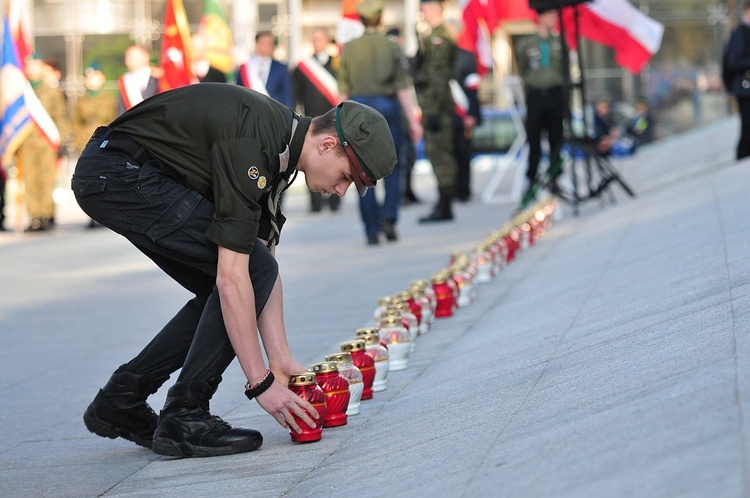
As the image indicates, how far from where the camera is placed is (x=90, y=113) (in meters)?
16.3

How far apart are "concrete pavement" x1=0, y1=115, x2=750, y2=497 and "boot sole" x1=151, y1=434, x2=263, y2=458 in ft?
0.15

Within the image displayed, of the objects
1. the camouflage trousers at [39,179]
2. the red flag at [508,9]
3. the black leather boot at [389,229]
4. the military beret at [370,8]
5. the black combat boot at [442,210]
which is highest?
the military beret at [370,8]

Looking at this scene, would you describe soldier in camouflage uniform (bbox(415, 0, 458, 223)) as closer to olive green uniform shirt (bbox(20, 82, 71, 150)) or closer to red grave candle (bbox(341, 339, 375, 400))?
olive green uniform shirt (bbox(20, 82, 71, 150))

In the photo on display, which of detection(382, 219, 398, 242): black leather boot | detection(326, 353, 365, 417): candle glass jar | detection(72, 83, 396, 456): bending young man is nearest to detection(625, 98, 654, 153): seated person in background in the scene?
detection(382, 219, 398, 242): black leather boot

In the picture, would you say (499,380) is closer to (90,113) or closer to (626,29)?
(626,29)

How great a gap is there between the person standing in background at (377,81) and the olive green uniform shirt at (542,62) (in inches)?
97.6

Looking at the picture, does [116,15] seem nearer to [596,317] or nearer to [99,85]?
[99,85]

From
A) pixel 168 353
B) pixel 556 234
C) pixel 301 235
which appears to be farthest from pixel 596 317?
pixel 301 235

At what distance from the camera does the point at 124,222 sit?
4.06 m

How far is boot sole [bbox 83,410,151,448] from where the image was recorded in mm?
4406

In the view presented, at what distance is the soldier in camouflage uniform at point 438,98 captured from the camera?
13438mm

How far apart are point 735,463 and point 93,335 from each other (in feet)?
18.1

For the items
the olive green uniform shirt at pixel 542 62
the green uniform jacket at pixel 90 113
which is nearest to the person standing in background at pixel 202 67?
the green uniform jacket at pixel 90 113

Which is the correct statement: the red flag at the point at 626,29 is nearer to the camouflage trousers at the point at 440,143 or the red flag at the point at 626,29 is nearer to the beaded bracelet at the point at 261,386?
the camouflage trousers at the point at 440,143
